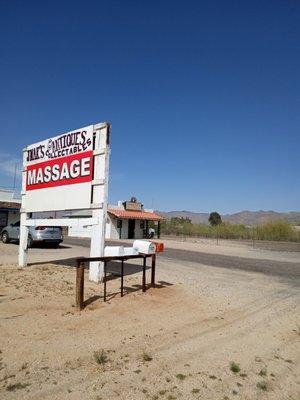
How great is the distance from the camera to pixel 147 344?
5.39 metres

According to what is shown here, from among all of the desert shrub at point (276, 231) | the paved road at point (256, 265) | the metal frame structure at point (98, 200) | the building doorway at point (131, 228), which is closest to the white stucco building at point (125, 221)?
the building doorway at point (131, 228)

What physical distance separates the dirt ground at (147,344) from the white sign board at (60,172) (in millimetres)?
2593

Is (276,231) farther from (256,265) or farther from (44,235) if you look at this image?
(44,235)

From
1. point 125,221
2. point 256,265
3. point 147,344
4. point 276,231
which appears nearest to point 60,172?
point 147,344

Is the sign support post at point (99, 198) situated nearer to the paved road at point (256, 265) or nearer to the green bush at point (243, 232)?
the paved road at point (256, 265)

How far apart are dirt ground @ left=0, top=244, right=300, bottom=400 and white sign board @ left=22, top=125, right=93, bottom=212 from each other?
2593 millimetres

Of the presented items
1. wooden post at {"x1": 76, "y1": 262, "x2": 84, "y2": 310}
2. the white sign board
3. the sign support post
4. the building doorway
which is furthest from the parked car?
the building doorway

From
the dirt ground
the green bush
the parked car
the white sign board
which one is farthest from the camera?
the green bush

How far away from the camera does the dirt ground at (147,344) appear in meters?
4.12

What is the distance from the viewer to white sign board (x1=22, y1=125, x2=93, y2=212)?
1072 cm

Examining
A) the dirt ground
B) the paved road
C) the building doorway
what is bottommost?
the dirt ground

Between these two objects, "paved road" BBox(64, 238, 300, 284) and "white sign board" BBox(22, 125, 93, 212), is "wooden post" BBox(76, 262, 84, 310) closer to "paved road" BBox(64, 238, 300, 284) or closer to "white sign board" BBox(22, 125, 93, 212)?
"white sign board" BBox(22, 125, 93, 212)

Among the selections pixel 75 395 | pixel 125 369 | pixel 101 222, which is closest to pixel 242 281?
pixel 101 222

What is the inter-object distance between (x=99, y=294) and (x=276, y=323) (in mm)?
3623
